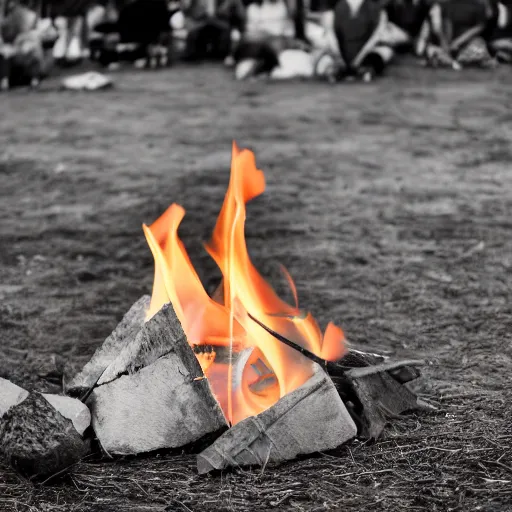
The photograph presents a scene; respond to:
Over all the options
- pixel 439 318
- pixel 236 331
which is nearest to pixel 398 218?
pixel 439 318

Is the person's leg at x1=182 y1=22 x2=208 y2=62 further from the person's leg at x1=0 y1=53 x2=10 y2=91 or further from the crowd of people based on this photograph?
the person's leg at x1=0 y1=53 x2=10 y2=91

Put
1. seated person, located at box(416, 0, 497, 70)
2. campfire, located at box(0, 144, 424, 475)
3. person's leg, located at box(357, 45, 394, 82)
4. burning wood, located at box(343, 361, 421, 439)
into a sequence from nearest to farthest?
campfire, located at box(0, 144, 424, 475)
burning wood, located at box(343, 361, 421, 439)
person's leg, located at box(357, 45, 394, 82)
seated person, located at box(416, 0, 497, 70)

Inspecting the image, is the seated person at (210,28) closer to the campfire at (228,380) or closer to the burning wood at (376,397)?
the campfire at (228,380)

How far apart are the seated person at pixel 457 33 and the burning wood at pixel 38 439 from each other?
9.43 m

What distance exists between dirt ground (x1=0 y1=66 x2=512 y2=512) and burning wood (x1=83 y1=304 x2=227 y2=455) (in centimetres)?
8

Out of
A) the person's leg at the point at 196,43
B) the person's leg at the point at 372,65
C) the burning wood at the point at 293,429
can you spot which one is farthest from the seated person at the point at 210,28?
the burning wood at the point at 293,429

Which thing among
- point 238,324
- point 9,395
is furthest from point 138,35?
point 9,395

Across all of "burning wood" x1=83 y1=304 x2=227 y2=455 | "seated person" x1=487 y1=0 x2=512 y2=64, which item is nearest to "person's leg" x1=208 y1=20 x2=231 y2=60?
"seated person" x1=487 y1=0 x2=512 y2=64

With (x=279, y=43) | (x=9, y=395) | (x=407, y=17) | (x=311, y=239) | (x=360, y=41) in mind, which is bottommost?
(x=311, y=239)

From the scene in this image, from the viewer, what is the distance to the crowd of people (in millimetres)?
11258

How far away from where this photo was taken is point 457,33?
38.3ft

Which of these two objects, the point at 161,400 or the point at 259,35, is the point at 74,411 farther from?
the point at 259,35

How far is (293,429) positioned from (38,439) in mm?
819

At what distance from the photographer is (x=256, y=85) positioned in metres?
10.9
